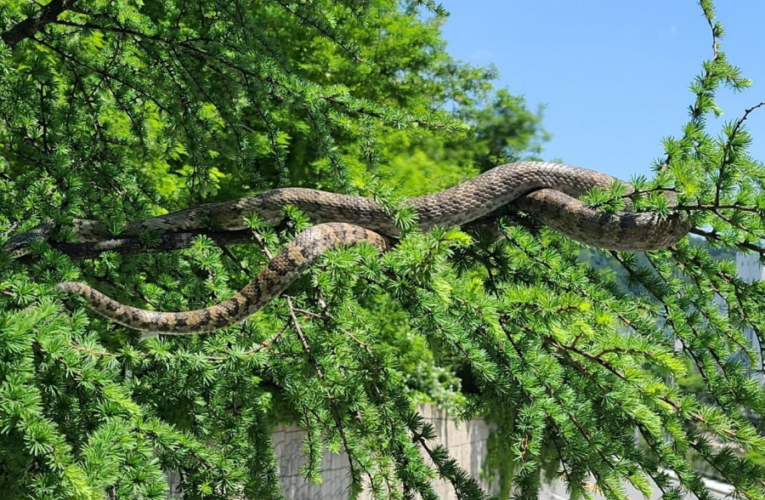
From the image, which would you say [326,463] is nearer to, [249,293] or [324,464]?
[324,464]

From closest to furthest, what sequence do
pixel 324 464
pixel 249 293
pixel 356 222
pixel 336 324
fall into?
pixel 336 324, pixel 249 293, pixel 356 222, pixel 324 464

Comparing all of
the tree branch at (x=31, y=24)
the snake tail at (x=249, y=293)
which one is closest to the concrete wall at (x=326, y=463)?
the snake tail at (x=249, y=293)

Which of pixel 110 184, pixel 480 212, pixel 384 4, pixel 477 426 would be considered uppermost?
pixel 384 4

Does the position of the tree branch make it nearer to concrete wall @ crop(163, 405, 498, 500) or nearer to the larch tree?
the larch tree

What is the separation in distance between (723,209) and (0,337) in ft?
7.58

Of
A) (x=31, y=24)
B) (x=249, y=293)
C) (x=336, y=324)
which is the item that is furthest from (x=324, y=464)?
(x=336, y=324)

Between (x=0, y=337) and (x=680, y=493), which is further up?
(x=0, y=337)

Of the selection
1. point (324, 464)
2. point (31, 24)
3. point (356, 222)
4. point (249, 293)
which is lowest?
point (324, 464)

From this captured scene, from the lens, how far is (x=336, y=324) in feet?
9.10

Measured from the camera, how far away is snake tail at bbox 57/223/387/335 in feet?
9.26

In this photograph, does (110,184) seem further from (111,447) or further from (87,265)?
(111,447)

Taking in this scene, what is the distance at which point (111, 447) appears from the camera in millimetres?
2027

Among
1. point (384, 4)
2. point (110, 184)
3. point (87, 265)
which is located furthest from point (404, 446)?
point (384, 4)

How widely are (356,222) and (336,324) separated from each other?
941mm
